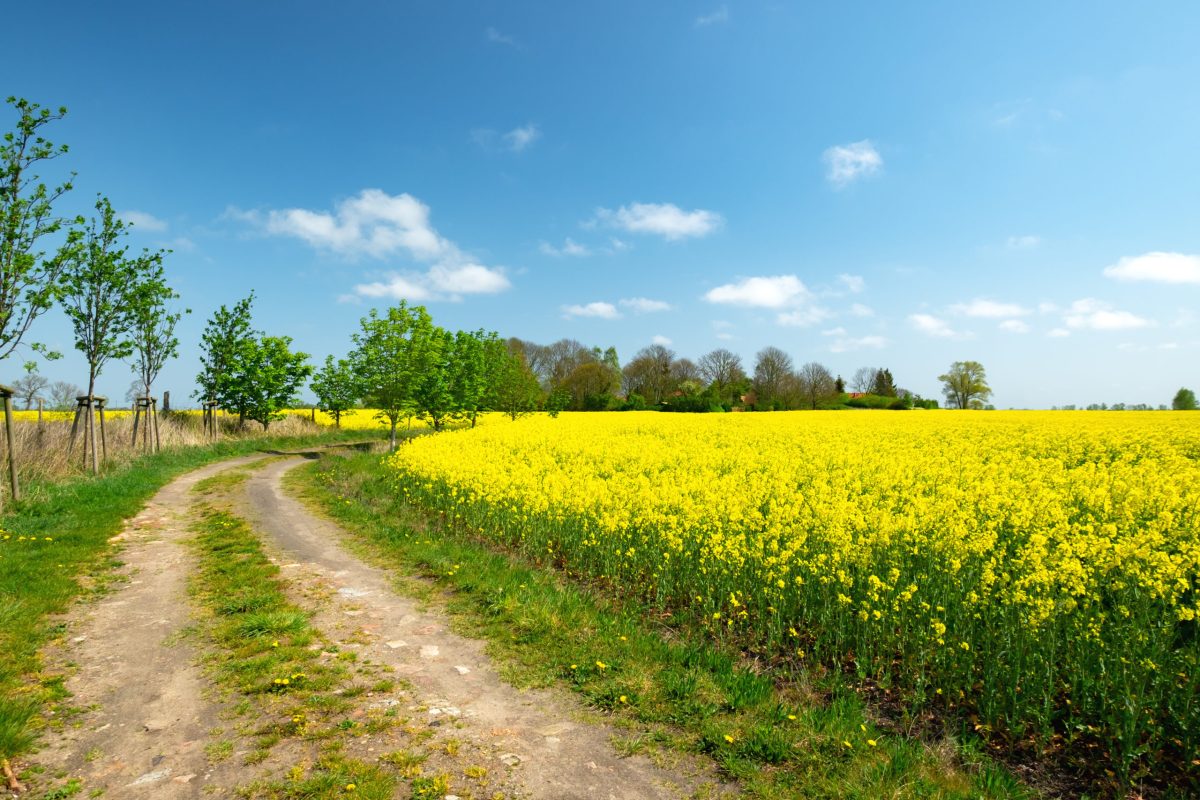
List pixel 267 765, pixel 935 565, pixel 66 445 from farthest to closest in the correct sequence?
1. pixel 66 445
2. pixel 935 565
3. pixel 267 765

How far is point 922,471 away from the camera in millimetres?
13367

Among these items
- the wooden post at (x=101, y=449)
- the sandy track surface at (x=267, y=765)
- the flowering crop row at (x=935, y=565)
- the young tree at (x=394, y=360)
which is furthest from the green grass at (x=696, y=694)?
the young tree at (x=394, y=360)

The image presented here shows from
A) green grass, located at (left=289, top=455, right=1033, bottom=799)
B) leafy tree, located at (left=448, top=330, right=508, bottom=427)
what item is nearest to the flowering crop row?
green grass, located at (left=289, top=455, right=1033, bottom=799)

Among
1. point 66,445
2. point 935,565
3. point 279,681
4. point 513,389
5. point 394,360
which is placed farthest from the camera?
point 513,389

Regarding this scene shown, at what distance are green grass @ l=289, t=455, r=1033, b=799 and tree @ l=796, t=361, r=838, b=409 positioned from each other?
70632 mm

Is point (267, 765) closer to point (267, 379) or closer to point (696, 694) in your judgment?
point (696, 694)

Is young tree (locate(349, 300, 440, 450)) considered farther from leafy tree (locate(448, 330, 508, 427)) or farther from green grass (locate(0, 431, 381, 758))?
green grass (locate(0, 431, 381, 758))

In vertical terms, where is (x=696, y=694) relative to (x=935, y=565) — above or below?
below

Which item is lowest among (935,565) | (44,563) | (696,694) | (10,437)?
(696,694)

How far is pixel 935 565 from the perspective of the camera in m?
6.94

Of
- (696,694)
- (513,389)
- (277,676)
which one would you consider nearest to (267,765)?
(277,676)

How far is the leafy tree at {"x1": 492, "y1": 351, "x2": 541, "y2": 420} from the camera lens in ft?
126

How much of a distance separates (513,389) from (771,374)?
159 feet

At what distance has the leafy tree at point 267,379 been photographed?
116 feet
